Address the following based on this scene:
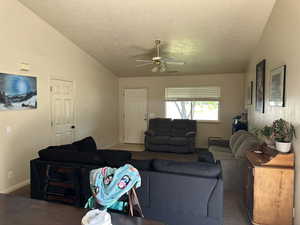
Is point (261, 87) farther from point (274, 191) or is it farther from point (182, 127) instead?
point (182, 127)

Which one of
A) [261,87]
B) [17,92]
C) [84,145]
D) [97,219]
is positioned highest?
[261,87]

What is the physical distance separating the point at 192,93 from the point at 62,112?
4.13 meters

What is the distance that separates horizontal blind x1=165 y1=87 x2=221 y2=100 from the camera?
7.02 meters

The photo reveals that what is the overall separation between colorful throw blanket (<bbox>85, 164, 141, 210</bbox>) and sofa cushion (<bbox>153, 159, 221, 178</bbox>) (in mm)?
973

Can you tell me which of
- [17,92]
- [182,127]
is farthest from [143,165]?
[182,127]

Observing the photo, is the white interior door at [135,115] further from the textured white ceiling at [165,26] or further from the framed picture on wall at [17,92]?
the framed picture on wall at [17,92]

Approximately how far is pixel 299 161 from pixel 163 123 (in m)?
4.80

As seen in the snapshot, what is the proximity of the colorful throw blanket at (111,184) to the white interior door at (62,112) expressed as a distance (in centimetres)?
374

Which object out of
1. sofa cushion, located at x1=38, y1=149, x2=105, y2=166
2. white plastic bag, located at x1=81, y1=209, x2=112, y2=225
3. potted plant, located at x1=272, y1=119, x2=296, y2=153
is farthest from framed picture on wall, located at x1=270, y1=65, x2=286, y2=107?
white plastic bag, located at x1=81, y1=209, x2=112, y2=225

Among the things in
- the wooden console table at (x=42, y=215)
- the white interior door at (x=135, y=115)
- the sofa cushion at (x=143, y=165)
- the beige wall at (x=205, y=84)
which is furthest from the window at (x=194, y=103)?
the wooden console table at (x=42, y=215)

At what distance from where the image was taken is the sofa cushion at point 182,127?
Result: 6742 millimetres

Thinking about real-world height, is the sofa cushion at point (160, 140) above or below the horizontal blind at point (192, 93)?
below

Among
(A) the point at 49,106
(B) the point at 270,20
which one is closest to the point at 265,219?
(B) the point at 270,20

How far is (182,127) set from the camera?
6.83 metres
